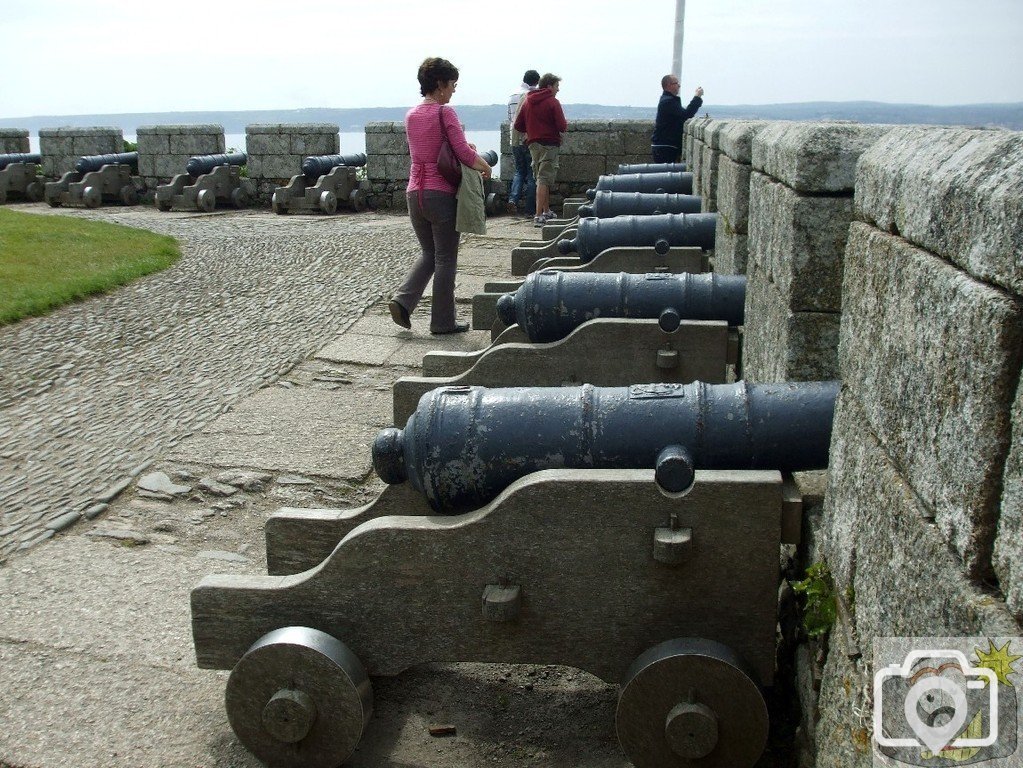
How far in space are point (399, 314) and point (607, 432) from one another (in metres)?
5.10

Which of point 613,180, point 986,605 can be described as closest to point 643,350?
point 986,605

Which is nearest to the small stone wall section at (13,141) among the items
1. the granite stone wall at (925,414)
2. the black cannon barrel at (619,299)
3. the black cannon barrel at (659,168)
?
the black cannon barrel at (659,168)

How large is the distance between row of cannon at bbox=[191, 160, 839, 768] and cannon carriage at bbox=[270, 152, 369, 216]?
1426 centimetres

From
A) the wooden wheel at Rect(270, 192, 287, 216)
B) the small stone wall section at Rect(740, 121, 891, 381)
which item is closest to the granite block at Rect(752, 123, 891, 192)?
the small stone wall section at Rect(740, 121, 891, 381)

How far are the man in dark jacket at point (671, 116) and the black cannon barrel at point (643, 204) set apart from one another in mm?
4884

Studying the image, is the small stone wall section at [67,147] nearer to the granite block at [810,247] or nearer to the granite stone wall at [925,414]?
the granite block at [810,247]

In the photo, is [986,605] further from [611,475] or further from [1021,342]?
[611,475]

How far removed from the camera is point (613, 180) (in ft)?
33.1

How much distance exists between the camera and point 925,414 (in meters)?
1.84

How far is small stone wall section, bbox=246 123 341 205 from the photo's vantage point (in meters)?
17.4

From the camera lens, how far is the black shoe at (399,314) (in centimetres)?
775

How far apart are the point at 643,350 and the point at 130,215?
47.3 feet

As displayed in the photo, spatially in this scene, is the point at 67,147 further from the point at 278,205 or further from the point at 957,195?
the point at 957,195

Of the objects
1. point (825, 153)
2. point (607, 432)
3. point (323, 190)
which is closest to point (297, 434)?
point (607, 432)
